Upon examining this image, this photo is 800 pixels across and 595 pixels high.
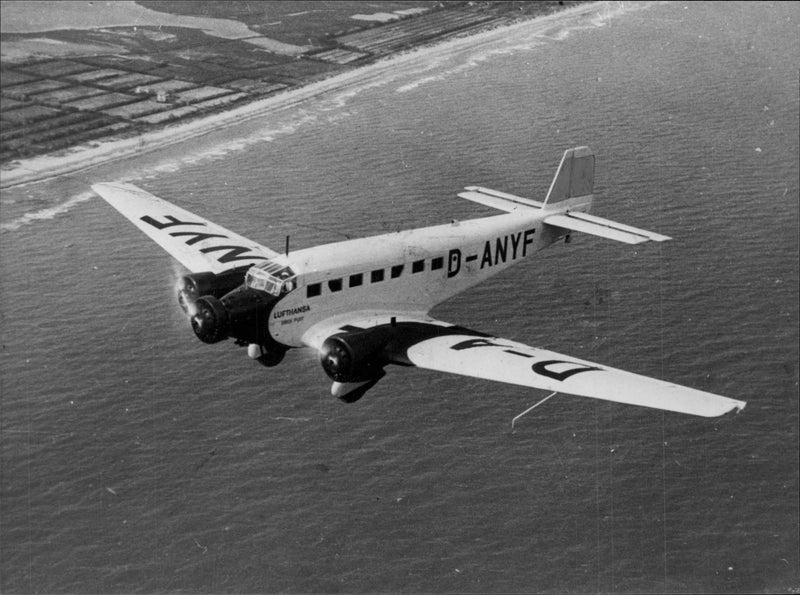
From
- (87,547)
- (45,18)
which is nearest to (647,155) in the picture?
(87,547)

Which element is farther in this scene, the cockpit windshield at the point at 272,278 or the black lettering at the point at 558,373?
the cockpit windshield at the point at 272,278

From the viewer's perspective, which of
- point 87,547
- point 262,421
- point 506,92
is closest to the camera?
point 87,547

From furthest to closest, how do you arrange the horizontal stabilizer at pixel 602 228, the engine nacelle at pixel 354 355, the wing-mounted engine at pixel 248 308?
1. the horizontal stabilizer at pixel 602 228
2. the wing-mounted engine at pixel 248 308
3. the engine nacelle at pixel 354 355

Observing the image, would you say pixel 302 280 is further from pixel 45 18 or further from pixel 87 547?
pixel 45 18

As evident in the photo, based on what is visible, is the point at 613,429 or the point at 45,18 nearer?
the point at 613,429

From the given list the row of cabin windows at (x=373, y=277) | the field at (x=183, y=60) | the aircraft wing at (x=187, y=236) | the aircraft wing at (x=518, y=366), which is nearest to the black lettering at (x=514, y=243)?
the row of cabin windows at (x=373, y=277)

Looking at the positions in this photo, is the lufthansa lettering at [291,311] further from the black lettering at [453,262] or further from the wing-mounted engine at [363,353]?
the black lettering at [453,262]
